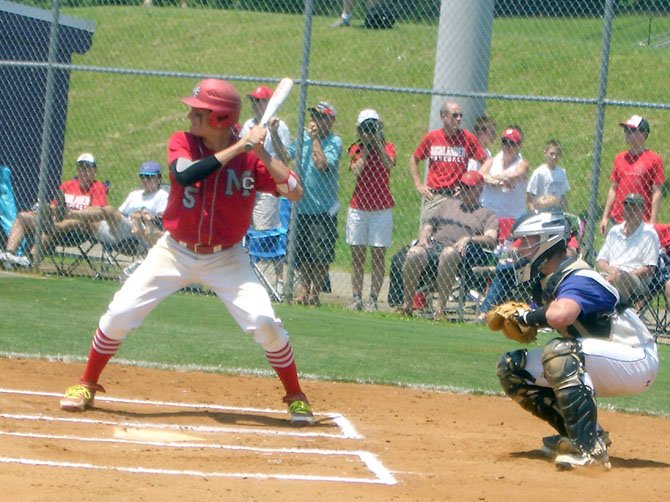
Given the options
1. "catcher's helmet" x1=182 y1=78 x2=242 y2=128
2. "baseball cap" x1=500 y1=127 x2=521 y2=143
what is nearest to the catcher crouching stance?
"catcher's helmet" x1=182 y1=78 x2=242 y2=128

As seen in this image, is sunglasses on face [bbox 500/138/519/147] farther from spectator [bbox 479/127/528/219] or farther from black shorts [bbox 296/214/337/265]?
black shorts [bbox 296/214/337/265]

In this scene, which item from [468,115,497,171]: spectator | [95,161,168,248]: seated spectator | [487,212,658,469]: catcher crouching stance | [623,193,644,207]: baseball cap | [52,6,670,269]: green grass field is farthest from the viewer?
[52,6,670,269]: green grass field

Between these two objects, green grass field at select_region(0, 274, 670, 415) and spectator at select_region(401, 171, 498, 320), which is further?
spectator at select_region(401, 171, 498, 320)

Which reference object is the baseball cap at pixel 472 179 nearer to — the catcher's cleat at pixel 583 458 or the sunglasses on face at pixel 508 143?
the sunglasses on face at pixel 508 143

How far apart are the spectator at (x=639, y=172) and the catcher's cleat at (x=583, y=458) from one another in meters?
6.14

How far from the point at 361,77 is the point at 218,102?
17.2 meters

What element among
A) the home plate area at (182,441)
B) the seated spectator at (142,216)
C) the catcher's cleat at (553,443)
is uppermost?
the seated spectator at (142,216)

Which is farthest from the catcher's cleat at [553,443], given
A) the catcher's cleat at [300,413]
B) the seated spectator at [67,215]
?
the seated spectator at [67,215]

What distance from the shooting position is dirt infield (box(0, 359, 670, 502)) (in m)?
5.12

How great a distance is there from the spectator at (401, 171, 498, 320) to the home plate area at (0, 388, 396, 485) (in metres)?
4.83

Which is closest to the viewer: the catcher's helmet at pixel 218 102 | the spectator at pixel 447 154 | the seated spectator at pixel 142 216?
the catcher's helmet at pixel 218 102

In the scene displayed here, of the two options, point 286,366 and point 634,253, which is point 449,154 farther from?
point 286,366

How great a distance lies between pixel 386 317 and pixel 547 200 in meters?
6.12

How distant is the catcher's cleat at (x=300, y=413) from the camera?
671 centimetres
